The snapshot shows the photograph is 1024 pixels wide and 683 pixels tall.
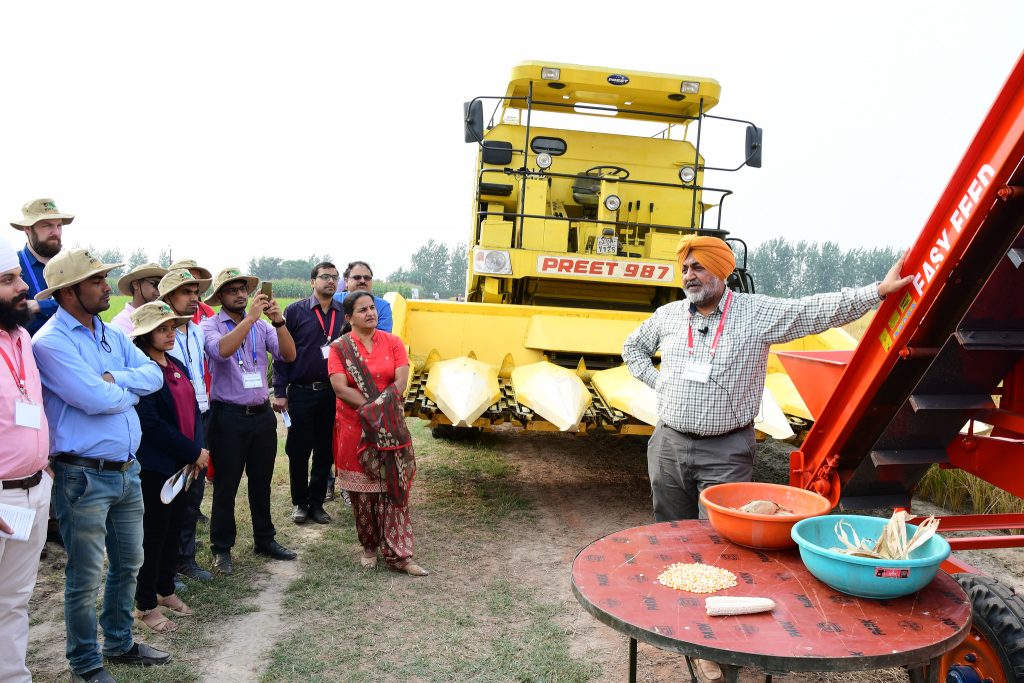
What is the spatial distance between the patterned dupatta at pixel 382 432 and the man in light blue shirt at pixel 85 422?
4.30 ft

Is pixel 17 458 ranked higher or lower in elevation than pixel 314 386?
higher

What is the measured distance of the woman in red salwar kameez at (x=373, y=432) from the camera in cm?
439

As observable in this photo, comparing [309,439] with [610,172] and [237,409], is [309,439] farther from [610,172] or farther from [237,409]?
[610,172]

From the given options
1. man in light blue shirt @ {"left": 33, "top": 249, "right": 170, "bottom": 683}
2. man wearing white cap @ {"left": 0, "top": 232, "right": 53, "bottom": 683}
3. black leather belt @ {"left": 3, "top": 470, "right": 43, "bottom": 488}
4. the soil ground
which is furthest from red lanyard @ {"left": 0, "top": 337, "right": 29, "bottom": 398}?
the soil ground

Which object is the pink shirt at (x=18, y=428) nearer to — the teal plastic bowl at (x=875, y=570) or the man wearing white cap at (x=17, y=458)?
the man wearing white cap at (x=17, y=458)

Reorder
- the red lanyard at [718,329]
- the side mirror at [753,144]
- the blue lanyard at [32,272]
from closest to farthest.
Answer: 1. the red lanyard at [718,329]
2. the blue lanyard at [32,272]
3. the side mirror at [753,144]

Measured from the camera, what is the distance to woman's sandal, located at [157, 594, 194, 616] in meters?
3.92

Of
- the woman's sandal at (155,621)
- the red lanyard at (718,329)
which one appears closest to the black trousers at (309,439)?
the woman's sandal at (155,621)

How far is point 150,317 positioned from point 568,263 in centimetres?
357

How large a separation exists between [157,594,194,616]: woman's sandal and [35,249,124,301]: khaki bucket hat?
1760 millimetres

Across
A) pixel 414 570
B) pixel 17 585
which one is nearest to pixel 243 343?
pixel 414 570

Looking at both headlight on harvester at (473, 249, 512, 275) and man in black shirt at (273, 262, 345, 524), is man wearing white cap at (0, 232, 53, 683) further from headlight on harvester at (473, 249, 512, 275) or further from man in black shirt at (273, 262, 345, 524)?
headlight on harvester at (473, 249, 512, 275)

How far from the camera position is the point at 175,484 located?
362 cm

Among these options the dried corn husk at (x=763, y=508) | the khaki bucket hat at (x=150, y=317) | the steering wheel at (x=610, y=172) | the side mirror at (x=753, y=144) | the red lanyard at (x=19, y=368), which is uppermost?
the side mirror at (x=753, y=144)
